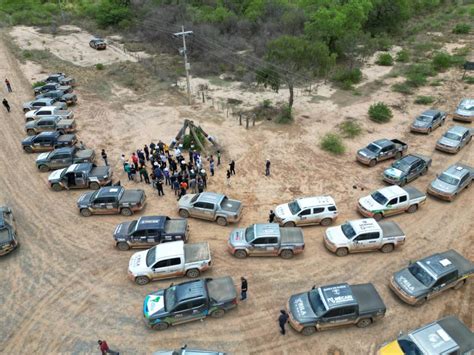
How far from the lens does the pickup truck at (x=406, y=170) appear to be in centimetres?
2108

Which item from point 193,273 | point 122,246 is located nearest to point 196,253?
Answer: point 193,273

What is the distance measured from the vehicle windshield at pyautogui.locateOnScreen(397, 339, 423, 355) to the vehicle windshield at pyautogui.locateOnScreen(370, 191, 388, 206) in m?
8.20

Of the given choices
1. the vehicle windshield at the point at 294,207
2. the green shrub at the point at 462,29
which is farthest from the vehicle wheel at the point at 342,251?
the green shrub at the point at 462,29

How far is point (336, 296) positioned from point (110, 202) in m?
11.9

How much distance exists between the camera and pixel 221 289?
1388 centimetres

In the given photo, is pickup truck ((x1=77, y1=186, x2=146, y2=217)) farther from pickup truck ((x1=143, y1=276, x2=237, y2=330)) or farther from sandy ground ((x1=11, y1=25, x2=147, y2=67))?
sandy ground ((x1=11, y1=25, x2=147, y2=67))

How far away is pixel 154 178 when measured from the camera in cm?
2139

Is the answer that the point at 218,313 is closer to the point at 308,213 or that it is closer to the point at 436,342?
the point at 308,213

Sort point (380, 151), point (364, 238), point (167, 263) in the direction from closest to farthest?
point (167, 263) → point (364, 238) → point (380, 151)

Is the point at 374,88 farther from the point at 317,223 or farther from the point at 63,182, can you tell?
the point at 63,182

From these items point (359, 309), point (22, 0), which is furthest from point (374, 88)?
point (22, 0)

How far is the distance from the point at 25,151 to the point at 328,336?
2235 centimetres

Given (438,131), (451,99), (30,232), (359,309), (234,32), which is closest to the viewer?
(359,309)

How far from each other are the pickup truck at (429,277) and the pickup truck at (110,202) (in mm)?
12517
